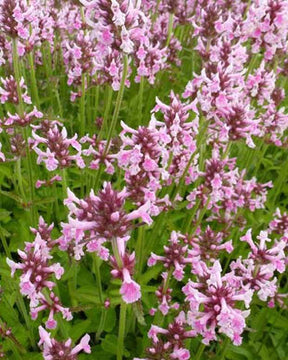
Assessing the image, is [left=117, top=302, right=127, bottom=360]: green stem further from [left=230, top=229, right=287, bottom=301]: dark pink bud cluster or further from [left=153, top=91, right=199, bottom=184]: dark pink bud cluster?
[left=153, top=91, right=199, bottom=184]: dark pink bud cluster

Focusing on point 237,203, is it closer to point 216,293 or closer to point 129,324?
point 129,324

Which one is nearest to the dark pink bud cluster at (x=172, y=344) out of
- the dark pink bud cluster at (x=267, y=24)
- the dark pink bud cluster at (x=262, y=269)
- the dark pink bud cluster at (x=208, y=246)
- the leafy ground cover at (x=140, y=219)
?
the leafy ground cover at (x=140, y=219)

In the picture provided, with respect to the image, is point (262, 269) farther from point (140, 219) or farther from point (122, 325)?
point (140, 219)

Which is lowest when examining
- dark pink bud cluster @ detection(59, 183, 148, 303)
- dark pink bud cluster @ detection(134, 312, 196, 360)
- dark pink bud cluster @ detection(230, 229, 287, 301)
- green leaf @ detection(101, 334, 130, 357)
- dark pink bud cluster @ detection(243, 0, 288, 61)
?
green leaf @ detection(101, 334, 130, 357)

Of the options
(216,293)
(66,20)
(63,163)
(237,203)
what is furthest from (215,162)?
(66,20)

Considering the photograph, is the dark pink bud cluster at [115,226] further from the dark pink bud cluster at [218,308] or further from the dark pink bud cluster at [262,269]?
the dark pink bud cluster at [262,269]

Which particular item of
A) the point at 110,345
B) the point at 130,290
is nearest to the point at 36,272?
the point at 130,290

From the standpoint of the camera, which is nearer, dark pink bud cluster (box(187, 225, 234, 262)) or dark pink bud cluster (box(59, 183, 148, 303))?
dark pink bud cluster (box(59, 183, 148, 303))

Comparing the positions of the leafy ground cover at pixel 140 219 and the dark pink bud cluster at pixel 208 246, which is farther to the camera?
the dark pink bud cluster at pixel 208 246

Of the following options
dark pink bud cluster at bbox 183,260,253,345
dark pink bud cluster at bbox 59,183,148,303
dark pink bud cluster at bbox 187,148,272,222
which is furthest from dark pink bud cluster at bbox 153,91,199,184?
dark pink bud cluster at bbox 183,260,253,345

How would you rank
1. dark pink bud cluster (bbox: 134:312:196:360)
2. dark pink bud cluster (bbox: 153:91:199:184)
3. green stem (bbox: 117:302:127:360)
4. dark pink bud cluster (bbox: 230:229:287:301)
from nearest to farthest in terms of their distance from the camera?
green stem (bbox: 117:302:127:360) → dark pink bud cluster (bbox: 134:312:196:360) → dark pink bud cluster (bbox: 230:229:287:301) → dark pink bud cluster (bbox: 153:91:199:184)

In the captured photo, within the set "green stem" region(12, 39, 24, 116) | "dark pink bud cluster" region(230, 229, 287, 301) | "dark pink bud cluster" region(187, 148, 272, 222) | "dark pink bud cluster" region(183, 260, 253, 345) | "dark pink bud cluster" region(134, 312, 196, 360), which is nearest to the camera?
"dark pink bud cluster" region(183, 260, 253, 345)
